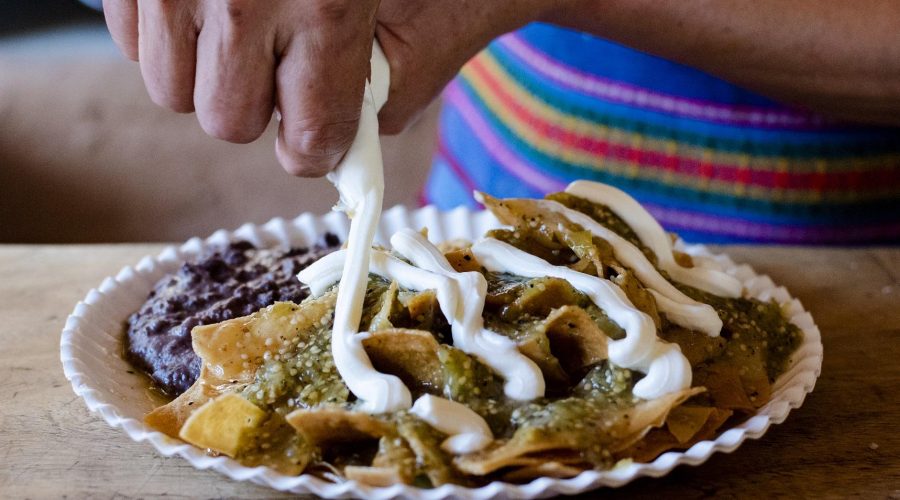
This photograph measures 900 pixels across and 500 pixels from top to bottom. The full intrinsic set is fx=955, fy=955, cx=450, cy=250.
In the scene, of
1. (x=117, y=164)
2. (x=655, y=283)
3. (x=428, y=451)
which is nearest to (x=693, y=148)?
(x=655, y=283)

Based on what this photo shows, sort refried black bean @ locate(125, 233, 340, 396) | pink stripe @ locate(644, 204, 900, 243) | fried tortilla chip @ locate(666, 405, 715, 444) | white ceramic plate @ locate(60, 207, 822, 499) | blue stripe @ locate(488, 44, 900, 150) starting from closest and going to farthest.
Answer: white ceramic plate @ locate(60, 207, 822, 499), fried tortilla chip @ locate(666, 405, 715, 444), refried black bean @ locate(125, 233, 340, 396), blue stripe @ locate(488, 44, 900, 150), pink stripe @ locate(644, 204, 900, 243)

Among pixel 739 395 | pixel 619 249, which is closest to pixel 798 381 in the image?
pixel 739 395

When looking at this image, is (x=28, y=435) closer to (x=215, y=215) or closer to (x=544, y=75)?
(x=544, y=75)

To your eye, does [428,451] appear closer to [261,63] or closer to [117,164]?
[261,63]

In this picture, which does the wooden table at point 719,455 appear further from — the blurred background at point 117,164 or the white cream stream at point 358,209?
the blurred background at point 117,164

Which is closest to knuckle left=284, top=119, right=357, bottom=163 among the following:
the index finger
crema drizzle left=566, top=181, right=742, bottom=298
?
the index finger

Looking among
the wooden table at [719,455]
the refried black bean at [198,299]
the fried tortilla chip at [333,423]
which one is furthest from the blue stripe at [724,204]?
the fried tortilla chip at [333,423]

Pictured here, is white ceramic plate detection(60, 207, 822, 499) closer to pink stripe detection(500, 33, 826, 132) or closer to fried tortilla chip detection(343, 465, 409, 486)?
fried tortilla chip detection(343, 465, 409, 486)
